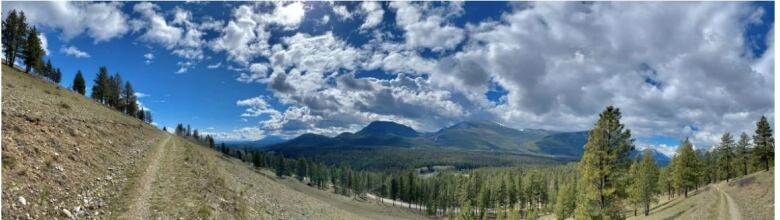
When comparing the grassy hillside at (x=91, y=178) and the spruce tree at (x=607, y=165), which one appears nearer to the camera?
the grassy hillside at (x=91, y=178)

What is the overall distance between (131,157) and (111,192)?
42.5ft

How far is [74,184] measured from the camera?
24.1 meters

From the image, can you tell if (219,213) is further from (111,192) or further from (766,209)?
(766,209)

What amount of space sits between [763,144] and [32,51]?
15051 centimetres

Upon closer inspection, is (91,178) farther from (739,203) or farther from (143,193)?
(739,203)

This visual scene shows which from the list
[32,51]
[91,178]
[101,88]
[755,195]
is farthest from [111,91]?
[755,195]

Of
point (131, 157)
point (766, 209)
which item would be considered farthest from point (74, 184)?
point (766, 209)

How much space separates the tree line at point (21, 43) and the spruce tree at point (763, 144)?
149 m

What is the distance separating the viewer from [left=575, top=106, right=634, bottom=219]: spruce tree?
27.4 meters

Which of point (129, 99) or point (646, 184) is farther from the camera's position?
point (129, 99)

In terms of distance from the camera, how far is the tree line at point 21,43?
8750cm

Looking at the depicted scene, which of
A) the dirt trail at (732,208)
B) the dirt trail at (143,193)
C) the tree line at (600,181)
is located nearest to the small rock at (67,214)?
the dirt trail at (143,193)

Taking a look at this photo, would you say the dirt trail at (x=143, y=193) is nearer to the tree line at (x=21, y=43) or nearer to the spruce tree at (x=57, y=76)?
the tree line at (x=21, y=43)

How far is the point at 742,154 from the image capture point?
93.1 meters
